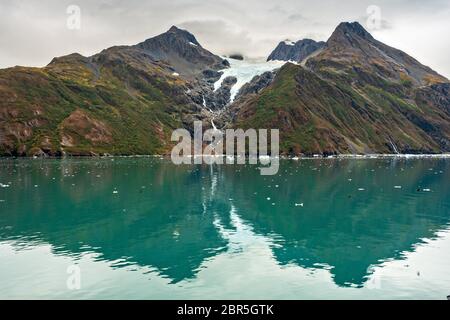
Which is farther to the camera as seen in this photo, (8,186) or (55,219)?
(8,186)

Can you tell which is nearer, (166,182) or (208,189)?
(208,189)

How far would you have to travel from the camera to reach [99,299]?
33.7 metres

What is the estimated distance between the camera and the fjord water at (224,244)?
119ft

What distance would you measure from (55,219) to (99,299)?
113ft

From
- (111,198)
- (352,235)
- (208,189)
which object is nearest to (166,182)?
(208,189)

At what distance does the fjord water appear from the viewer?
119 feet

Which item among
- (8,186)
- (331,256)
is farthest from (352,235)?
(8,186)

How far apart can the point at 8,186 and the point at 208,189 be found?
45532 millimetres

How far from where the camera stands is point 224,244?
169 feet
